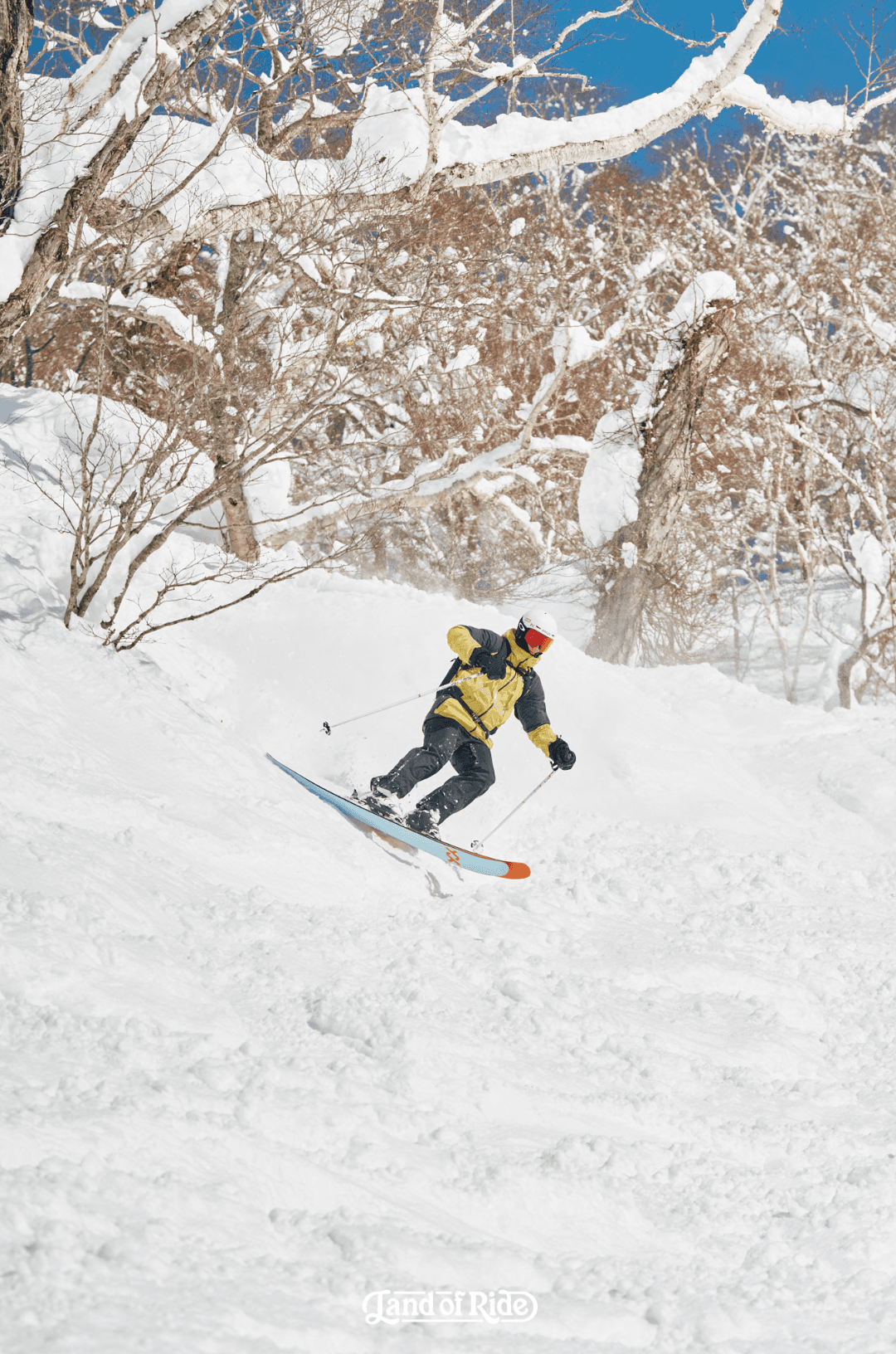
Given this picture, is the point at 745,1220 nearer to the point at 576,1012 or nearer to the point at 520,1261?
the point at 520,1261

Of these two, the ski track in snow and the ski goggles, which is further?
the ski goggles

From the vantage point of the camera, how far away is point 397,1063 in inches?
117

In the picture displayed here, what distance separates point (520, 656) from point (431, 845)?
140 cm

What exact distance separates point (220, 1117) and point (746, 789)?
19.1 feet

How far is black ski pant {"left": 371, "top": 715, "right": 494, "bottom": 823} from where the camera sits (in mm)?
5738

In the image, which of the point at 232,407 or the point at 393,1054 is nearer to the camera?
the point at 393,1054

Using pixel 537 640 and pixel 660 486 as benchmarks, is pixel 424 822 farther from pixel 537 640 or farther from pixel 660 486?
pixel 660 486

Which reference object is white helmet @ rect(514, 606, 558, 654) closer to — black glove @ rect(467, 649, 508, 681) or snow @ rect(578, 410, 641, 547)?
black glove @ rect(467, 649, 508, 681)

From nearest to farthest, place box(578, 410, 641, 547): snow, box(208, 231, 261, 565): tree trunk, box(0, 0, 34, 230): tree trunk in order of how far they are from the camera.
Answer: box(0, 0, 34, 230): tree trunk → box(208, 231, 261, 565): tree trunk → box(578, 410, 641, 547): snow

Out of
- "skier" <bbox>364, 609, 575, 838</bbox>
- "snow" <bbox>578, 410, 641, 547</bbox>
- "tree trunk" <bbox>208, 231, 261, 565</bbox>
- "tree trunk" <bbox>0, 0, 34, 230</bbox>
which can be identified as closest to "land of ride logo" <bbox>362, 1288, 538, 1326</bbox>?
"skier" <bbox>364, 609, 575, 838</bbox>

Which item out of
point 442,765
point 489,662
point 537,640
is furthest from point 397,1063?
point 537,640

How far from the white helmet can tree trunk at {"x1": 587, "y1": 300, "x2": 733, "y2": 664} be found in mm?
5423

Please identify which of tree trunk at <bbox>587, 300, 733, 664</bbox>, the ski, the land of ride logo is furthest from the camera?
tree trunk at <bbox>587, 300, 733, 664</bbox>

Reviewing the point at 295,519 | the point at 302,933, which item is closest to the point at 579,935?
the point at 302,933
